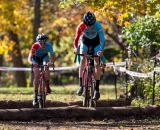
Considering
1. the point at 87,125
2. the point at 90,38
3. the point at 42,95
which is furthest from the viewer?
the point at 42,95

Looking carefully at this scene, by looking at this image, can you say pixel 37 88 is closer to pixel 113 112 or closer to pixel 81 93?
pixel 81 93

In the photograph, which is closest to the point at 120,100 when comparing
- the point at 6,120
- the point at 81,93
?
the point at 81,93

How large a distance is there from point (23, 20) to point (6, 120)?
2207cm

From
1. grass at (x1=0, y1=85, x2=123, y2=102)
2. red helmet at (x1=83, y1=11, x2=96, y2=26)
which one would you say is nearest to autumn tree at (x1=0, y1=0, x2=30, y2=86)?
grass at (x1=0, y1=85, x2=123, y2=102)

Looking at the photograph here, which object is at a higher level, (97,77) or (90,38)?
(90,38)

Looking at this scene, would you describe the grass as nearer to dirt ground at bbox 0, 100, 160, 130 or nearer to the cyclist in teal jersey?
the cyclist in teal jersey

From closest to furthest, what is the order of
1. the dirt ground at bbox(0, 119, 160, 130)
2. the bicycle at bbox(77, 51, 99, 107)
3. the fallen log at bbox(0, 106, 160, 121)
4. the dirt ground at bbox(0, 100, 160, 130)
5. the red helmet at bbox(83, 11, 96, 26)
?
the dirt ground at bbox(0, 119, 160, 130) < the dirt ground at bbox(0, 100, 160, 130) < the fallen log at bbox(0, 106, 160, 121) < the red helmet at bbox(83, 11, 96, 26) < the bicycle at bbox(77, 51, 99, 107)

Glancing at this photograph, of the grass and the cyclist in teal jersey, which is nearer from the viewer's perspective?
the cyclist in teal jersey

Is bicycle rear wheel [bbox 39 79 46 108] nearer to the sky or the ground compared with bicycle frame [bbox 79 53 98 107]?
nearer to the ground

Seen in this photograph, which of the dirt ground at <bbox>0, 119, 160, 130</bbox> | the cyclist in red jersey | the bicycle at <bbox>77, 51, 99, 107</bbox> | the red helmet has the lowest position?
the dirt ground at <bbox>0, 119, 160, 130</bbox>

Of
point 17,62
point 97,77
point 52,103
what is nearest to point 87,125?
point 97,77

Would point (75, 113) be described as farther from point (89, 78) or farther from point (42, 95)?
point (42, 95)

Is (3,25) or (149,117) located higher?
(3,25)

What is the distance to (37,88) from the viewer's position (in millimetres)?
12852
